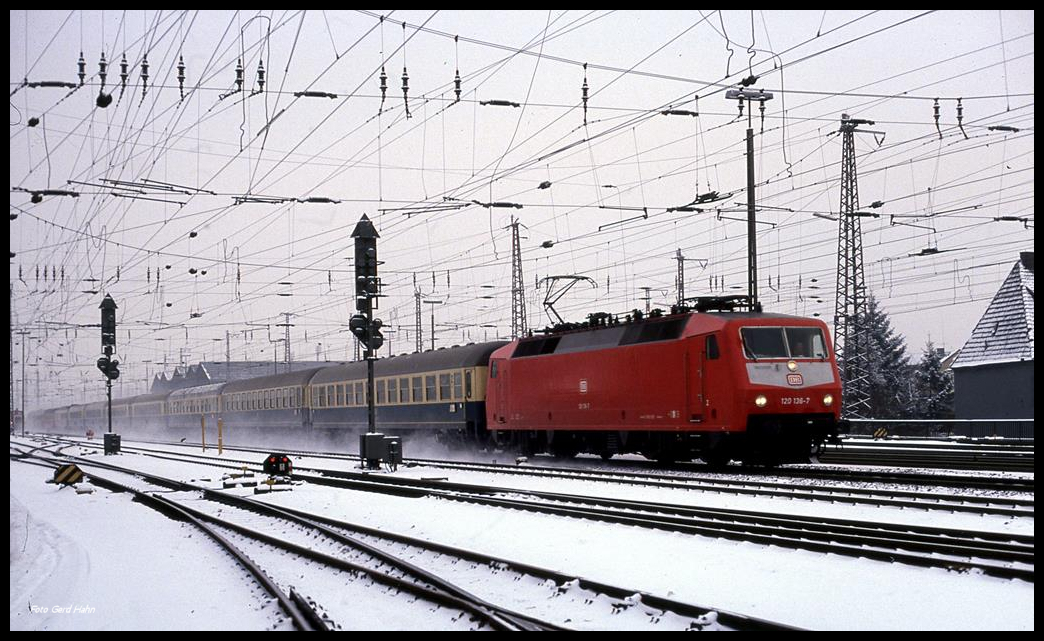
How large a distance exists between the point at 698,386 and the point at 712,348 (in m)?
0.88

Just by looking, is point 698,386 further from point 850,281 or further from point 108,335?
point 108,335

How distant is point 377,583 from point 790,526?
17.0ft

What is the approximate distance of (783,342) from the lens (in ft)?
67.7

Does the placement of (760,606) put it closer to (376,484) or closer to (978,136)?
(376,484)

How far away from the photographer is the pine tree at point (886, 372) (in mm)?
57500

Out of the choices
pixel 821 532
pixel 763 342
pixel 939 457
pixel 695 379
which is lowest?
pixel 939 457

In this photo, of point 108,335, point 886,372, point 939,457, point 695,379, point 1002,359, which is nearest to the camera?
point 695,379

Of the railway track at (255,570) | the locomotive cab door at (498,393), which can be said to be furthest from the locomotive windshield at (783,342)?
the railway track at (255,570)

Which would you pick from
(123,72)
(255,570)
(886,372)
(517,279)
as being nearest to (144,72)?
(123,72)

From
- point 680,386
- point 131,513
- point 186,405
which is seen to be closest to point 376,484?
point 131,513

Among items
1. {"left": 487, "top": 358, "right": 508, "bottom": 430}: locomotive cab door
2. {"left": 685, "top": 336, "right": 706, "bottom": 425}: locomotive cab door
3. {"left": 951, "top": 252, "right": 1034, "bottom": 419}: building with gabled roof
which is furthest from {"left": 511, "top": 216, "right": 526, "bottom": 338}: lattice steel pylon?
{"left": 685, "top": 336, "right": 706, "bottom": 425}: locomotive cab door

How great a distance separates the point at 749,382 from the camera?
19.9 meters

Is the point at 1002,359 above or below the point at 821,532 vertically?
above

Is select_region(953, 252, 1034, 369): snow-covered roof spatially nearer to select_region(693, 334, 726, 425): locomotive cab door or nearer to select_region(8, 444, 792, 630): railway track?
select_region(693, 334, 726, 425): locomotive cab door
